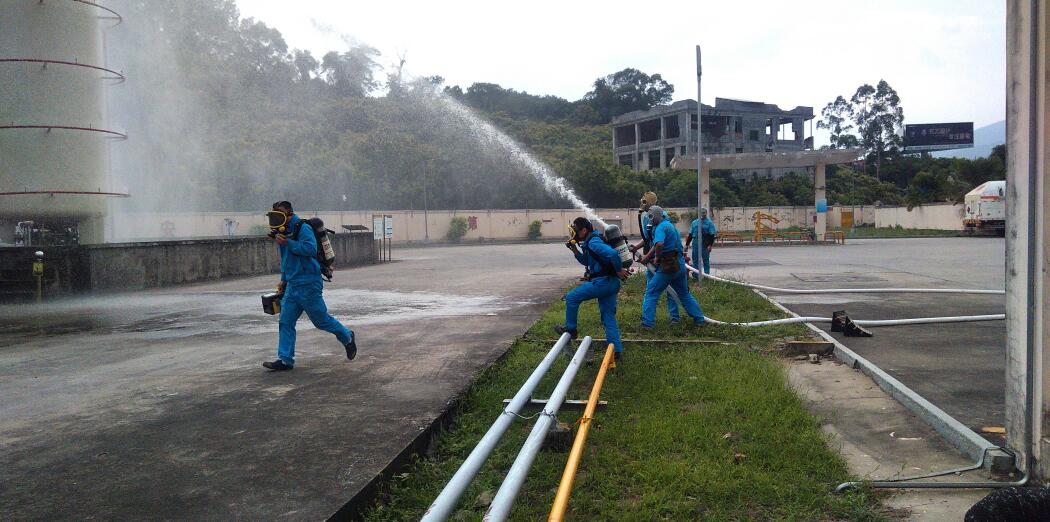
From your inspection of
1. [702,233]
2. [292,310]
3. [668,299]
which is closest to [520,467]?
[292,310]

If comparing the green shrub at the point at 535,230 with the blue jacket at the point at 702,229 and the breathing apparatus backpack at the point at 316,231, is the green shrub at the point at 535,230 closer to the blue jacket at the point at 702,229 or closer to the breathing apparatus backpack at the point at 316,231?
the blue jacket at the point at 702,229

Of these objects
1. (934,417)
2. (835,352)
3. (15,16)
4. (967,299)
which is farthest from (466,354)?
(15,16)

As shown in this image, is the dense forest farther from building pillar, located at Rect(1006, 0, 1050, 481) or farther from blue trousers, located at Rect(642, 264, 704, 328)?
building pillar, located at Rect(1006, 0, 1050, 481)

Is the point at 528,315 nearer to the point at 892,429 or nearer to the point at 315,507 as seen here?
the point at 892,429

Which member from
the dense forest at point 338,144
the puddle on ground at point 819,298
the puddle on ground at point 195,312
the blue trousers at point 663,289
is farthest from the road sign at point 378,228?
the blue trousers at point 663,289

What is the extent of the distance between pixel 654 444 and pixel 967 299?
31.3ft

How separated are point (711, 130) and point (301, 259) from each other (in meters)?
62.7

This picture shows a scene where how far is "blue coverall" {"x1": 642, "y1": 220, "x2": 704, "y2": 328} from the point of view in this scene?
8.96 m

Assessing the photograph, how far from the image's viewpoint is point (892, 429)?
16.9ft

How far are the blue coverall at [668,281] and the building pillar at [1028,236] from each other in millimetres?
4924

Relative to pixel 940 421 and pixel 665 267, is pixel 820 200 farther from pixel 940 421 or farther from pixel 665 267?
pixel 940 421

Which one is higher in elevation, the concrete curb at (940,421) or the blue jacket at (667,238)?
the blue jacket at (667,238)

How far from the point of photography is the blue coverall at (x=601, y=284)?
6.89 metres

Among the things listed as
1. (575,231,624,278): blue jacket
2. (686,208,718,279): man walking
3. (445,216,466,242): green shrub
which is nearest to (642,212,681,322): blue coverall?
(575,231,624,278): blue jacket
